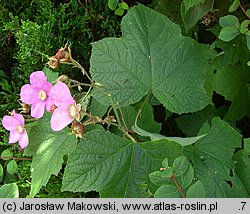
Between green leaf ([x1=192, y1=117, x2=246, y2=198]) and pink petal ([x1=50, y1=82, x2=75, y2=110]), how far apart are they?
17.4 inches

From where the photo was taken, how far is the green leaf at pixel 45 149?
4.87 feet

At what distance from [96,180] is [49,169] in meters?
0.19

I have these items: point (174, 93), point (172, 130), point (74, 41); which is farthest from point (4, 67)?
point (174, 93)

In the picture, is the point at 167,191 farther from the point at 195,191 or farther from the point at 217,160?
the point at 217,160

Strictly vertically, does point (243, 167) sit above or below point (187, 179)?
below

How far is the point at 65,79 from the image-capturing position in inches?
53.0

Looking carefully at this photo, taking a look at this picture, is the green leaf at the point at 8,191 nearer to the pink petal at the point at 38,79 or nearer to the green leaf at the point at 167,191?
the pink petal at the point at 38,79

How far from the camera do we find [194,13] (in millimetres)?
1651

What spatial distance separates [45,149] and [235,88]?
26.1 inches

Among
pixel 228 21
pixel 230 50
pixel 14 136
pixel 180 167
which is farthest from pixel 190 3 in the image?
pixel 14 136

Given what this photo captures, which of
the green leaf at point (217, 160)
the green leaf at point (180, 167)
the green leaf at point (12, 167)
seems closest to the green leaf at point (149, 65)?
the green leaf at point (217, 160)

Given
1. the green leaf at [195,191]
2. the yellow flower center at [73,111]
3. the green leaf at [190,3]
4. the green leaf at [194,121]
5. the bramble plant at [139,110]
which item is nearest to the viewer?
the green leaf at [195,191]

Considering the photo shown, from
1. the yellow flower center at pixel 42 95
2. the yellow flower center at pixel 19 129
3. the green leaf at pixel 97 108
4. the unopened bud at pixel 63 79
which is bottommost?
the yellow flower center at pixel 19 129

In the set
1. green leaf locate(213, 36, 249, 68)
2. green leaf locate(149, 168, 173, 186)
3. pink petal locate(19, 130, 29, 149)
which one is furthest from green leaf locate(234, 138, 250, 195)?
pink petal locate(19, 130, 29, 149)
